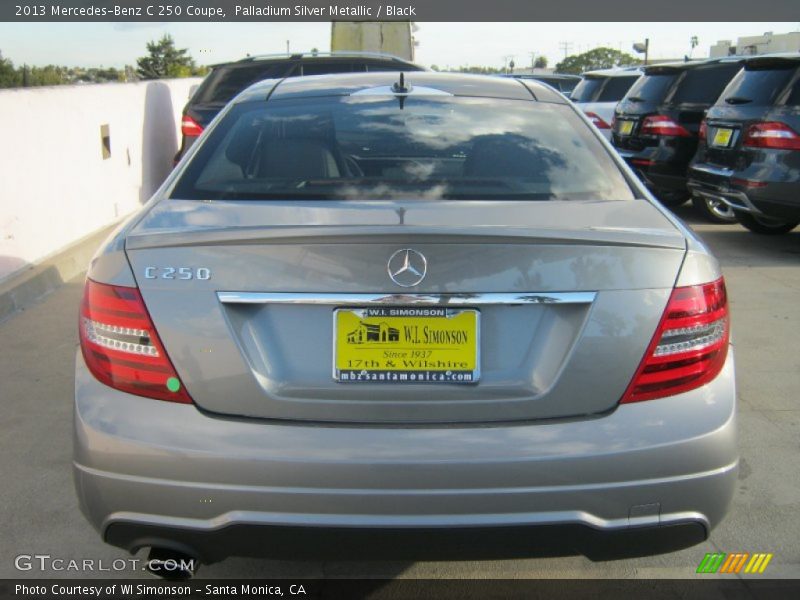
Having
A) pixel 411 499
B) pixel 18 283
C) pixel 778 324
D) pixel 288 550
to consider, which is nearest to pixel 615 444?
pixel 411 499

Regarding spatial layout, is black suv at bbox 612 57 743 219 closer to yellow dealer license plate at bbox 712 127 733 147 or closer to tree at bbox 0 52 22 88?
yellow dealer license plate at bbox 712 127 733 147

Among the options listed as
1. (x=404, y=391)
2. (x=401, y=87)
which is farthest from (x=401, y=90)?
(x=404, y=391)

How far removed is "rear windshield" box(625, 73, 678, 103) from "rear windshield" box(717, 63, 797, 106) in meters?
2.00

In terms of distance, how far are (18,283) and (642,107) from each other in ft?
24.2

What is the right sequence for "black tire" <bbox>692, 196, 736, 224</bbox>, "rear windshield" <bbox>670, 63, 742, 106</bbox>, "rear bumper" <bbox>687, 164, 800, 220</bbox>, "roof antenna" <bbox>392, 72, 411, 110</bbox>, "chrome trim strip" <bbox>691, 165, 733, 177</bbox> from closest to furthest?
"roof antenna" <bbox>392, 72, 411, 110</bbox> < "rear bumper" <bbox>687, 164, 800, 220</bbox> < "chrome trim strip" <bbox>691, 165, 733, 177</bbox> < "black tire" <bbox>692, 196, 736, 224</bbox> < "rear windshield" <bbox>670, 63, 742, 106</bbox>

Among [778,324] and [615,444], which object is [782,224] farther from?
[615,444]

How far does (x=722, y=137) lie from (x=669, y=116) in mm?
1847

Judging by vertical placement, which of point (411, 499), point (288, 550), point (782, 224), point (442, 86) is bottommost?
point (782, 224)

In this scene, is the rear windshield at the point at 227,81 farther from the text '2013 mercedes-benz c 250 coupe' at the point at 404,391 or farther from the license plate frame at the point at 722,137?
the text '2013 mercedes-benz c 250 coupe' at the point at 404,391

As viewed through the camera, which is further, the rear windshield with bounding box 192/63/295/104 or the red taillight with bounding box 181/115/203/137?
the rear windshield with bounding box 192/63/295/104

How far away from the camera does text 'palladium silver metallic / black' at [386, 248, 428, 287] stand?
2.22 metres

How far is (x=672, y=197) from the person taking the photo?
37.2ft

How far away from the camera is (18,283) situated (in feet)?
20.6

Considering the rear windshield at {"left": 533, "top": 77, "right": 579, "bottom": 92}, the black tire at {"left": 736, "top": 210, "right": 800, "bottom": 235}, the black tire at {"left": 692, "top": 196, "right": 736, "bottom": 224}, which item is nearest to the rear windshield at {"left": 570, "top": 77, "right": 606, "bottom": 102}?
the black tire at {"left": 692, "top": 196, "right": 736, "bottom": 224}
